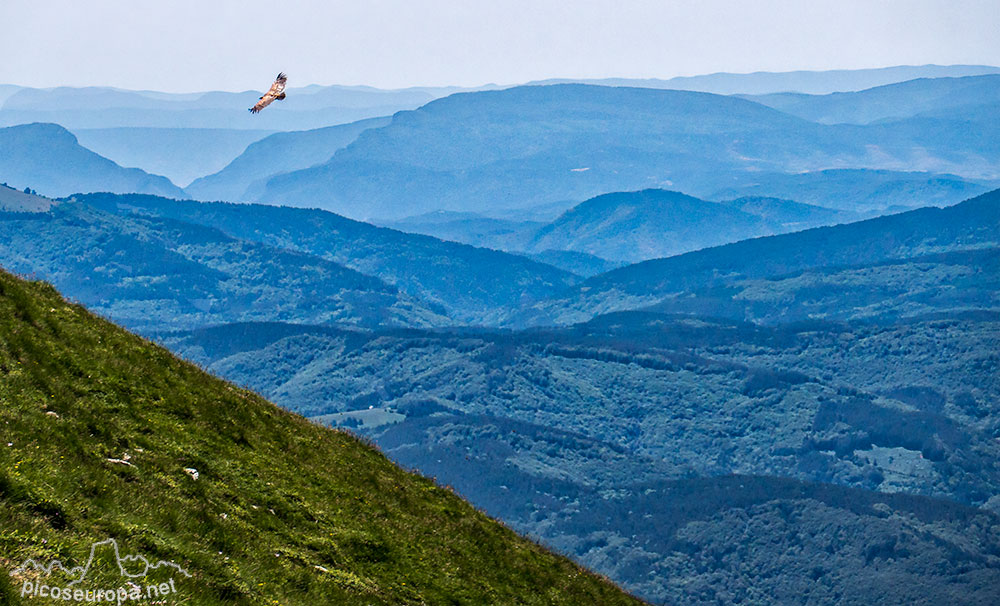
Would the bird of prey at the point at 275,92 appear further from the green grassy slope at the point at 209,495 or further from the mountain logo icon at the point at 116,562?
the mountain logo icon at the point at 116,562

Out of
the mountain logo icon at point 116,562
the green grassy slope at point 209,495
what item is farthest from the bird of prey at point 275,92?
the mountain logo icon at point 116,562

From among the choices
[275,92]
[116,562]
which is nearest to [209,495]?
[116,562]

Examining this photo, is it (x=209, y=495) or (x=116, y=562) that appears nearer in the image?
(x=116, y=562)

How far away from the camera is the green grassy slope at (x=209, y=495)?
1936 cm

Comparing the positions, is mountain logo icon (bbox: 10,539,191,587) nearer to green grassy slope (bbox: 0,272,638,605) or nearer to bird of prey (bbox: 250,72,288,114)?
green grassy slope (bbox: 0,272,638,605)

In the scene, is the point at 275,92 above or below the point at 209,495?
above

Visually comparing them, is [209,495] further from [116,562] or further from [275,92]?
[275,92]

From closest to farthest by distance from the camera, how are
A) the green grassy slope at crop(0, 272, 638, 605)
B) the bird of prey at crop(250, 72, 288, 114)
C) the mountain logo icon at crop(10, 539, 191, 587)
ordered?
the mountain logo icon at crop(10, 539, 191, 587) < the green grassy slope at crop(0, 272, 638, 605) < the bird of prey at crop(250, 72, 288, 114)

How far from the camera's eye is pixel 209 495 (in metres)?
25.2

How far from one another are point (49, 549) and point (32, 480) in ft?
8.67

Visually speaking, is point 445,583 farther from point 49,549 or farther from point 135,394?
point 49,549

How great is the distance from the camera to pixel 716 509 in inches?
5969

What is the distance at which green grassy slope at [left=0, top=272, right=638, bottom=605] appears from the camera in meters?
19.4

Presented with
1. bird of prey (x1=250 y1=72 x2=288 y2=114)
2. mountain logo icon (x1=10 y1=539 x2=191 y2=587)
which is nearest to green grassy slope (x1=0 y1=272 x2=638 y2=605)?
mountain logo icon (x1=10 y1=539 x2=191 y2=587)
